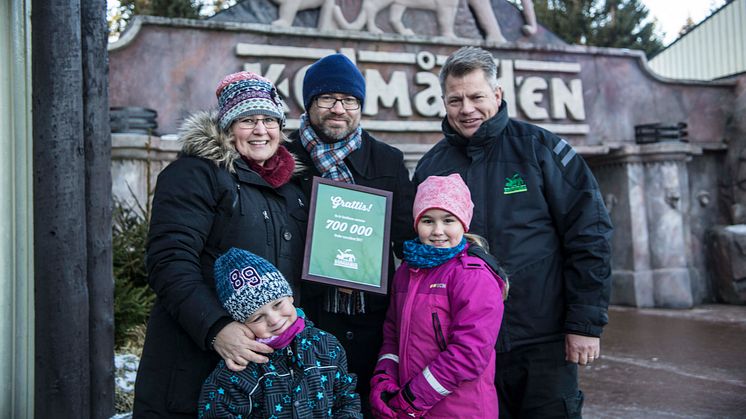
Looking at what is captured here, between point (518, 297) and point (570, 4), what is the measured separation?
654 inches

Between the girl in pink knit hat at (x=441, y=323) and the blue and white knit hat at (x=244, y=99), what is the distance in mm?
679

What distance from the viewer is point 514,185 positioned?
2.64 m

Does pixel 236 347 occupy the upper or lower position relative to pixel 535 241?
lower

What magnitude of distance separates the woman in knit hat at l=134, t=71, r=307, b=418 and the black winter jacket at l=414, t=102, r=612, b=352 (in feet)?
2.61

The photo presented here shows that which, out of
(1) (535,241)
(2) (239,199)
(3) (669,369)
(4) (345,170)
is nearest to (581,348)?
(1) (535,241)

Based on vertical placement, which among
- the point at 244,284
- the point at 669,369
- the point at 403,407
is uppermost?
the point at 244,284

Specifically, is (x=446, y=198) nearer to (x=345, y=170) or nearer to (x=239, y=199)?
(x=345, y=170)

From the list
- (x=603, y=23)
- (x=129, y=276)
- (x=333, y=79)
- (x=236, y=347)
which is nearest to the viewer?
(x=236, y=347)

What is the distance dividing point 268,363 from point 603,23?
17421 millimetres

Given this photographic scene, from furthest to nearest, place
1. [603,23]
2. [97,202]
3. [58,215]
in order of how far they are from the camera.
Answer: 1. [603,23]
2. [97,202]
3. [58,215]

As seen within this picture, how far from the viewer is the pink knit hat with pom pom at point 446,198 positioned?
240 cm

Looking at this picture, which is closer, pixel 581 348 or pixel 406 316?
pixel 406 316

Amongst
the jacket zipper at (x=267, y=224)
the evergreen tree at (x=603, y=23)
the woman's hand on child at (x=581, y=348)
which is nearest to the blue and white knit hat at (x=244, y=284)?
the jacket zipper at (x=267, y=224)

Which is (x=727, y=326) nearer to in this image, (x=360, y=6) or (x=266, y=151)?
(x=360, y=6)
